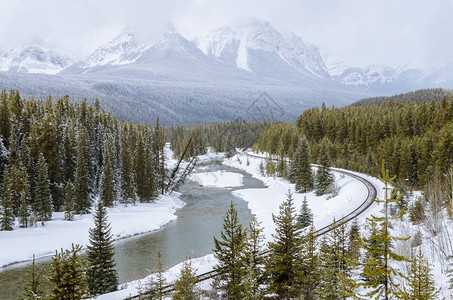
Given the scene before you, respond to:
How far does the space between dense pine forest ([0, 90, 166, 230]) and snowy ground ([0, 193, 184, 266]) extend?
1881 mm

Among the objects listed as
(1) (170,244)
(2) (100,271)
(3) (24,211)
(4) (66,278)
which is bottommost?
(1) (170,244)

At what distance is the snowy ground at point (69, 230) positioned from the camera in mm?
29828

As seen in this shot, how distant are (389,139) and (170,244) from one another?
5490 centimetres

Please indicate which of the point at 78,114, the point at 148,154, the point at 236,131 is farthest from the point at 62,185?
the point at 236,131

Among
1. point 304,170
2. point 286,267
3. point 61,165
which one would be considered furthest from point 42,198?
point 304,170

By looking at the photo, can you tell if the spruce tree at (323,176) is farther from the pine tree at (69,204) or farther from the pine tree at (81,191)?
the pine tree at (69,204)

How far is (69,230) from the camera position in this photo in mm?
35500

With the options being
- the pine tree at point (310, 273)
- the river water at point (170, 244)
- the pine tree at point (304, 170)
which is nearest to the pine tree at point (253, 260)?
the pine tree at point (310, 273)

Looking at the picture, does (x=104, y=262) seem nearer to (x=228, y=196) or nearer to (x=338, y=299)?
(x=338, y=299)

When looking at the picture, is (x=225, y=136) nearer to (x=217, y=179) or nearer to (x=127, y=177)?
(x=217, y=179)

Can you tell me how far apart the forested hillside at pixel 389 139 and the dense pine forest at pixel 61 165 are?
139 feet

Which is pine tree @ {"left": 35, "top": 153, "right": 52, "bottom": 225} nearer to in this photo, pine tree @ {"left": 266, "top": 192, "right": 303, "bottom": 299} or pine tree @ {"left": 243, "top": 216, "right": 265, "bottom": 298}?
pine tree @ {"left": 243, "top": 216, "right": 265, "bottom": 298}

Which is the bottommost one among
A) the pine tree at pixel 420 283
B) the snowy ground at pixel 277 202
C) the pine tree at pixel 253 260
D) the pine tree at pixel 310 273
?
the snowy ground at pixel 277 202

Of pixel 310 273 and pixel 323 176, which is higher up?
pixel 310 273
